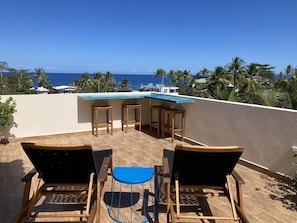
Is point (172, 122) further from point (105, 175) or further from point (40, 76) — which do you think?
point (40, 76)

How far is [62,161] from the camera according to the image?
2.45m

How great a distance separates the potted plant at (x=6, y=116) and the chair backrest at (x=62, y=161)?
11.4ft

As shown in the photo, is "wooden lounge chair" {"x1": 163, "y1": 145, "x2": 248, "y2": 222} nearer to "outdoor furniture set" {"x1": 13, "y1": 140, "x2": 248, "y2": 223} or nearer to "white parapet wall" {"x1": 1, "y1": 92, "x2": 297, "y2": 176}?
"outdoor furniture set" {"x1": 13, "y1": 140, "x2": 248, "y2": 223}

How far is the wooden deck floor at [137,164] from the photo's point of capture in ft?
9.67

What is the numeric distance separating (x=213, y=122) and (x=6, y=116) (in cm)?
464

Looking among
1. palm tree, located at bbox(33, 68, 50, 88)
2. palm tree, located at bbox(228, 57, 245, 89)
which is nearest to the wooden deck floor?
palm tree, located at bbox(228, 57, 245, 89)

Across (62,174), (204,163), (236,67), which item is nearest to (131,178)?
(62,174)

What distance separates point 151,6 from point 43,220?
12.9m

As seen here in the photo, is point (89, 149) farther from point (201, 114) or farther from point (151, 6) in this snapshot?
point (151, 6)

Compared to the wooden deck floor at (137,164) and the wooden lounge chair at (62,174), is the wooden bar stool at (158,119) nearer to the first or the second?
the wooden deck floor at (137,164)

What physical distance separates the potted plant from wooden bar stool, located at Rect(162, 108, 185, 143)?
3639 millimetres

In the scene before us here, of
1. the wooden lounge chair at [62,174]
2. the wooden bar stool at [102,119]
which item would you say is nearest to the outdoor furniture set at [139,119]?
the wooden bar stool at [102,119]

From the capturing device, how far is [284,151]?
394 centimetres

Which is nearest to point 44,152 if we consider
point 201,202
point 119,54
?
point 201,202
